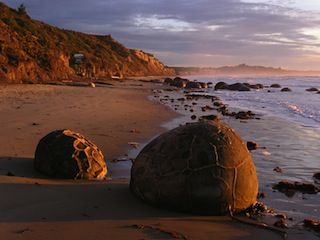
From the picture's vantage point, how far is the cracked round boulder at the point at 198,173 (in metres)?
5.25

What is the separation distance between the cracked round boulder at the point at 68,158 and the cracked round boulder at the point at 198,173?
56.1 inches

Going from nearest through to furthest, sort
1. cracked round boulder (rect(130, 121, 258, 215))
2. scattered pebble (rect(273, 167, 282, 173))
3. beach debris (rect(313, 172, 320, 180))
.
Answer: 1. cracked round boulder (rect(130, 121, 258, 215))
2. beach debris (rect(313, 172, 320, 180))
3. scattered pebble (rect(273, 167, 282, 173))

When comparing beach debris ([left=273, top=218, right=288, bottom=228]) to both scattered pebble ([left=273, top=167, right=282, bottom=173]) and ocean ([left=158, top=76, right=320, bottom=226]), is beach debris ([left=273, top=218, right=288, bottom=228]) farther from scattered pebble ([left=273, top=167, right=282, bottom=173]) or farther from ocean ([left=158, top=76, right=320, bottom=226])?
scattered pebble ([left=273, top=167, right=282, bottom=173])

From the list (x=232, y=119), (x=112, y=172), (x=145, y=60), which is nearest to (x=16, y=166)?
(x=112, y=172)

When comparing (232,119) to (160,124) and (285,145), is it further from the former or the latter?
(285,145)

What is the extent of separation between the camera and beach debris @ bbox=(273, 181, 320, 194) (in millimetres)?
6688

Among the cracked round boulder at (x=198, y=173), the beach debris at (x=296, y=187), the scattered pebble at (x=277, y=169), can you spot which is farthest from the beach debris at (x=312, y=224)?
the scattered pebble at (x=277, y=169)

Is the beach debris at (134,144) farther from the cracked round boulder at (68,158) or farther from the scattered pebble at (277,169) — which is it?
the scattered pebble at (277,169)

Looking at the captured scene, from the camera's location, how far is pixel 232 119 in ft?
52.6

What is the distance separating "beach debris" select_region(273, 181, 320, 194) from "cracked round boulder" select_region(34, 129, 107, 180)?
2.57m

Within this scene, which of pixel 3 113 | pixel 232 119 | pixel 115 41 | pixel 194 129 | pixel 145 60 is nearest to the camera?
pixel 194 129

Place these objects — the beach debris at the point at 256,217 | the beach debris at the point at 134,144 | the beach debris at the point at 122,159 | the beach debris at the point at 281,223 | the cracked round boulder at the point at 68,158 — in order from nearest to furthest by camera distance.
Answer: the beach debris at the point at 256,217, the beach debris at the point at 281,223, the cracked round boulder at the point at 68,158, the beach debris at the point at 122,159, the beach debris at the point at 134,144

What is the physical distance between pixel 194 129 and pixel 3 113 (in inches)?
369

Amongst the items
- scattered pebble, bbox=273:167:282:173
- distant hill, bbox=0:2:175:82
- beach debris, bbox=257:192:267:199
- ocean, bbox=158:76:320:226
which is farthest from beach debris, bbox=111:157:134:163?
distant hill, bbox=0:2:175:82
